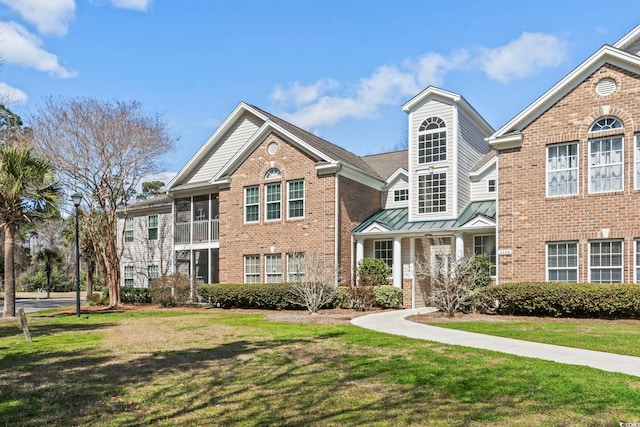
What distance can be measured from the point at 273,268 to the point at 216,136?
324 inches

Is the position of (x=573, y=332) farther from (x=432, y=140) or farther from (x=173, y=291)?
(x=173, y=291)

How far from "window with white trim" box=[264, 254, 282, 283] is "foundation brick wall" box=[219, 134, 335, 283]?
0.19 m

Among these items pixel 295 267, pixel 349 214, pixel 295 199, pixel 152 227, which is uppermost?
pixel 295 199

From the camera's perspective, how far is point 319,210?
22516 millimetres

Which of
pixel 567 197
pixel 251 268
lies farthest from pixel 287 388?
pixel 251 268

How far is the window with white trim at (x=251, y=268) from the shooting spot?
24.5 metres

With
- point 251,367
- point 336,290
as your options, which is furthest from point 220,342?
point 336,290

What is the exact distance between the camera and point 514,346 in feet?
34.4

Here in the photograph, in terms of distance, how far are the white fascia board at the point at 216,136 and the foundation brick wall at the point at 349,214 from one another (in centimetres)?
568

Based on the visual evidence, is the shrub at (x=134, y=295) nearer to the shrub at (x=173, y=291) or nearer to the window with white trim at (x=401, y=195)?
the shrub at (x=173, y=291)

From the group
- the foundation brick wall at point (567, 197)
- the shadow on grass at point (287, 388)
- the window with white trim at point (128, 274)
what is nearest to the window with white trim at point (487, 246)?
the foundation brick wall at point (567, 197)

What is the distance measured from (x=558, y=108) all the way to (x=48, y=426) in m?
17.4

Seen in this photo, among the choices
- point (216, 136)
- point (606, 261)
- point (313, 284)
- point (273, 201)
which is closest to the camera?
point (606, 261)

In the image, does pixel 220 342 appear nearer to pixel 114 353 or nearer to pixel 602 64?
pixel 114 353
